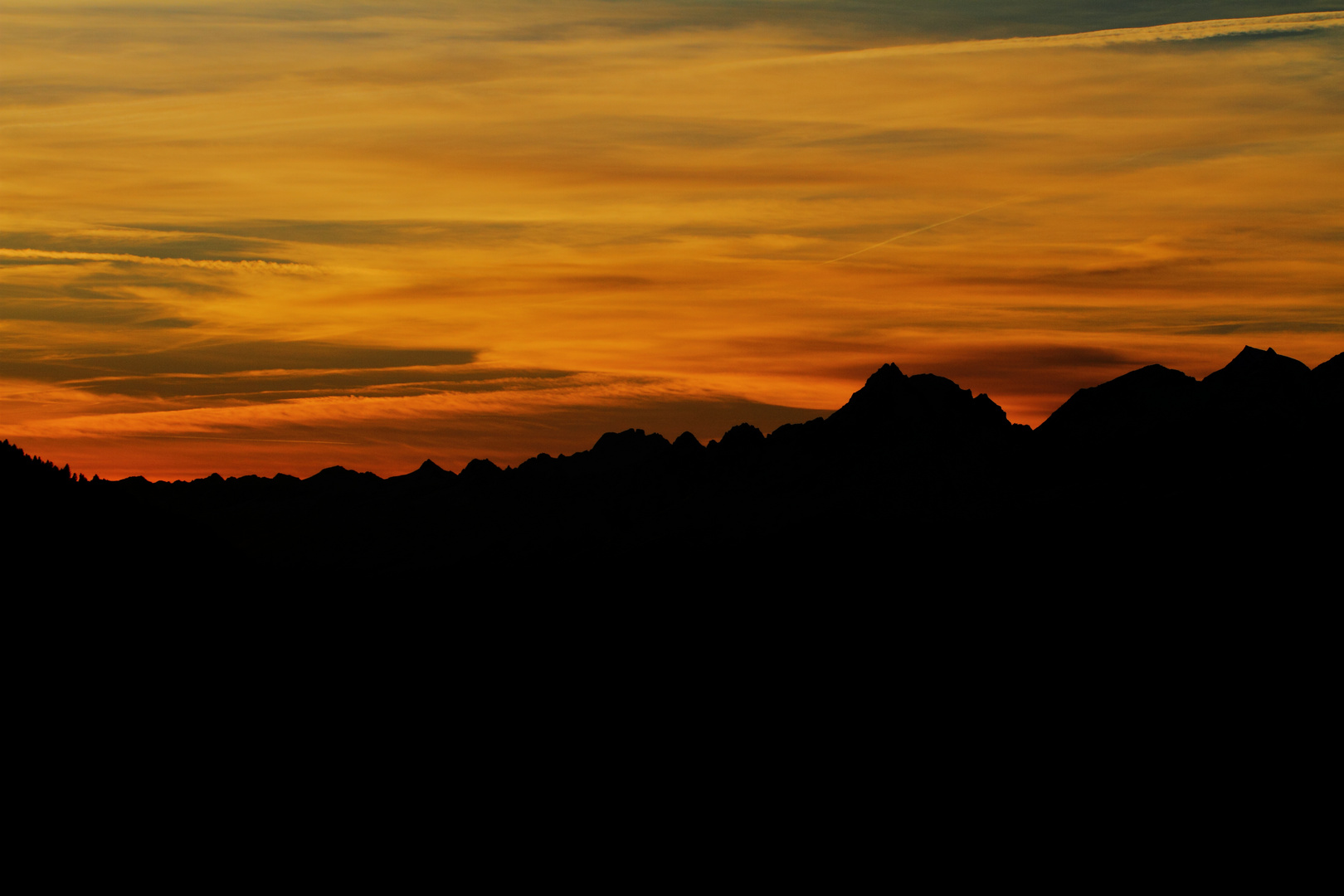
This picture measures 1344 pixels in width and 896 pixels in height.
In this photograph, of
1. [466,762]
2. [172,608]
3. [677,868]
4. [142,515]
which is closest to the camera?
[172,608]

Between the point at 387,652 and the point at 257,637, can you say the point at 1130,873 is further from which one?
the point at 257,637

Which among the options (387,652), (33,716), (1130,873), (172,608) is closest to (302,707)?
(172,608)

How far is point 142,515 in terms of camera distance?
8088cm

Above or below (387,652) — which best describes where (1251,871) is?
below

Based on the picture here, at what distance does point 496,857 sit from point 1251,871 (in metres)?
124

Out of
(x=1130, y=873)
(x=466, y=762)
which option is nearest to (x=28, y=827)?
(x=466, y=762)

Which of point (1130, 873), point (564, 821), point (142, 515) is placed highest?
point (142, 515)

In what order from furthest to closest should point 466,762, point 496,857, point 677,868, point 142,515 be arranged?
point 677,868 < point 466,762 < point 496,857 < point 142,515

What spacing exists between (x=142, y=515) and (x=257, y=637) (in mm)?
14181

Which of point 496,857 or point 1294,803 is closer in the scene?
point 496,857

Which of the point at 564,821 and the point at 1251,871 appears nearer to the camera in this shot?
the point at 564,821

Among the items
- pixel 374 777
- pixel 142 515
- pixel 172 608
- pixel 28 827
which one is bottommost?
pixel 374 777

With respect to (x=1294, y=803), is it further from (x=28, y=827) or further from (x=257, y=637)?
(x=28, y=827)

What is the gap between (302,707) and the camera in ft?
307
